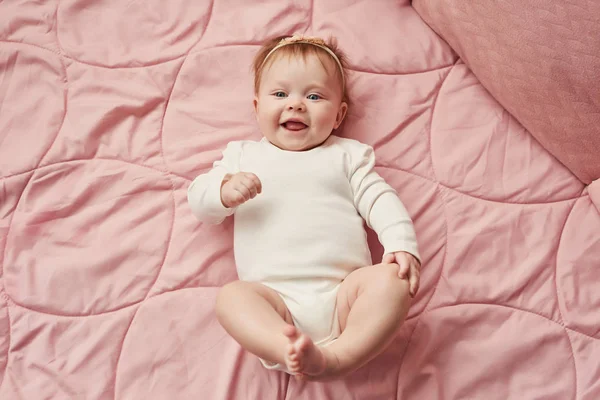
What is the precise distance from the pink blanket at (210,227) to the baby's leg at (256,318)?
0.12 m

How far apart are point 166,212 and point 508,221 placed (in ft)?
2.03

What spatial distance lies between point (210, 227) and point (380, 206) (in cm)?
30

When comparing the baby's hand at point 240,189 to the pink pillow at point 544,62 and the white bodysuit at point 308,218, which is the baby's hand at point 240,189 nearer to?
the white bodysuit at point 308,218

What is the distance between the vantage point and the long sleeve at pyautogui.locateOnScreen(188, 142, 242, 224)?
982 millimetres

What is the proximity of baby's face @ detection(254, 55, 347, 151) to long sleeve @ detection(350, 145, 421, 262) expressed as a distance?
0.08 m

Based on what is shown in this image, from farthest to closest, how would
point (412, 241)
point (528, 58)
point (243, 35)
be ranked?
1. point (243, 35)
2. point (528, 58)
3. point (412, 241)

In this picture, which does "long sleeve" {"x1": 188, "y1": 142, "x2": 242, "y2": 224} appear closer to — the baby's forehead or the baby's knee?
the baby's forehead

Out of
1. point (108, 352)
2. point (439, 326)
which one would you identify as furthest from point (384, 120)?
point (108, 352)

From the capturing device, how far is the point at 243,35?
120 centimetres

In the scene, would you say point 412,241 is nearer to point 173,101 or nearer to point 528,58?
point 528,58

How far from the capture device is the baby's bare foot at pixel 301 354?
0.76 metres

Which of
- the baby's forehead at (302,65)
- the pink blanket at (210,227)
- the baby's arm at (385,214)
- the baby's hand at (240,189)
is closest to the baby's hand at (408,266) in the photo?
the baby's arm at (385,214)

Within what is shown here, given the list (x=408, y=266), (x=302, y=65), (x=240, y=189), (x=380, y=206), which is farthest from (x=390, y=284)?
(x=302, y=65)

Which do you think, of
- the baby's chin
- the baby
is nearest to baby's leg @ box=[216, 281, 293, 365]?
the baby
